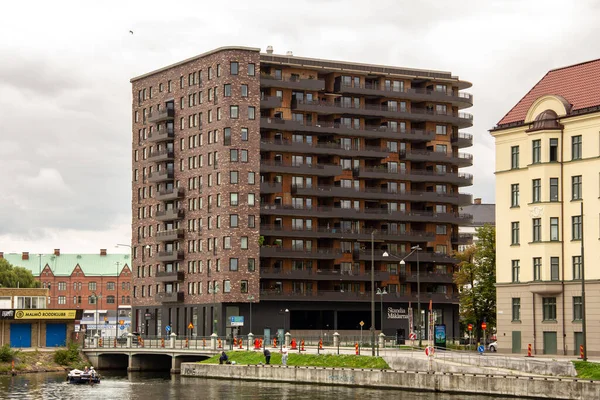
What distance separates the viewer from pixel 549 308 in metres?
93.9

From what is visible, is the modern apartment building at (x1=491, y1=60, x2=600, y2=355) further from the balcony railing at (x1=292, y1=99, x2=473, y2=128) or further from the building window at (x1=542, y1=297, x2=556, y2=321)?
the balcony railing at (x1=292, y1=99, x2=473, y2=128)

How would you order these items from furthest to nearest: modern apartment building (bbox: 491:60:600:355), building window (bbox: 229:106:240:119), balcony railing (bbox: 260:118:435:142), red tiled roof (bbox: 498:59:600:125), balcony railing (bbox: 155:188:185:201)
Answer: balcony railing (bbox: 155:188:185:201)
balcony railing (bbox: 260:118:435:142)
building window (bbox: 229:106:240:119)
red tiled roof (bbox: 498:59:600:125)
modern apartment building (bbox: 491:60:600:355)

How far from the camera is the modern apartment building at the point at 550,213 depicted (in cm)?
9131

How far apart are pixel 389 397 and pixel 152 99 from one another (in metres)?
93.1

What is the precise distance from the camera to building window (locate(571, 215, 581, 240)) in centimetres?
9238

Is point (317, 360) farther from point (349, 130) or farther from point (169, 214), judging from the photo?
point (169, 214)

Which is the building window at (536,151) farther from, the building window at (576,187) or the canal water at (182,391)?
the canal water at (182,391)

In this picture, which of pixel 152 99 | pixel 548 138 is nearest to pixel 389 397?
pixel 548 138

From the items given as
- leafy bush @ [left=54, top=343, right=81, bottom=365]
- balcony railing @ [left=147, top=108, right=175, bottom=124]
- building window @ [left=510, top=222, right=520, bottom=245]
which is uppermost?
balcony railing @ [left=147, top=108, right=175, bottom=124]

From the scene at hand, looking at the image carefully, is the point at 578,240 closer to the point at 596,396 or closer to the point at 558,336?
the point at 558,336

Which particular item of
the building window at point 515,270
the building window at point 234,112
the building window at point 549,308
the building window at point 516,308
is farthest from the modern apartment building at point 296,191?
the building window at point 549,308

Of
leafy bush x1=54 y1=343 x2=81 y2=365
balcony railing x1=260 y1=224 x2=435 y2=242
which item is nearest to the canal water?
A: leafy bush x1=54 y1=343 x2=81 y2=365

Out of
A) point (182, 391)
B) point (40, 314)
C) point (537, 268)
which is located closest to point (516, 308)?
point (537, 268)

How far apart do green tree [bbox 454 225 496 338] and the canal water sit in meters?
37.4
